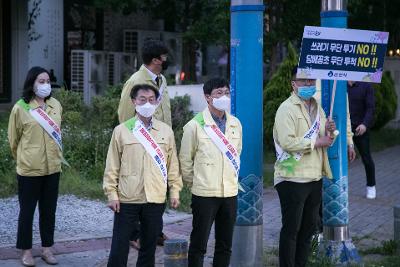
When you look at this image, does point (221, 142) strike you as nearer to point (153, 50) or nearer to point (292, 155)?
point (292, 155)

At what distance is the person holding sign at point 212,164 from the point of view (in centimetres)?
552

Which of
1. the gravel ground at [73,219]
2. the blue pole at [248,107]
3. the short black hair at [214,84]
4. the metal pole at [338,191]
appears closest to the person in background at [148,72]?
the blue pole at [248,107]

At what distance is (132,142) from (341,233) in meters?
2.40

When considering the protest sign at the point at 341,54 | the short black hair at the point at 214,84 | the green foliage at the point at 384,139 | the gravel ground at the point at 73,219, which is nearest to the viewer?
the short black hair at the point at 214,84

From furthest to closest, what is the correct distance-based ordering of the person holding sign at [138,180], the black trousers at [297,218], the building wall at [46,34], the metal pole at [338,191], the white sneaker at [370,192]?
the building wall at [46,34]
the white sneaker at [370,192]
the metal pole at [338,191]
the black trousers at [297,218]
the person holding sign at [138,180]

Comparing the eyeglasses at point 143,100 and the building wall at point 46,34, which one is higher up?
the building wall at point 46,34

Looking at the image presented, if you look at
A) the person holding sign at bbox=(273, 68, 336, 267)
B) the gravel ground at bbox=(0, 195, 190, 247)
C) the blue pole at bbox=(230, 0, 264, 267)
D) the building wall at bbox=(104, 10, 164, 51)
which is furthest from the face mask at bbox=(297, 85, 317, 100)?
the building wall at bbox=(104, 10, 164, 51)

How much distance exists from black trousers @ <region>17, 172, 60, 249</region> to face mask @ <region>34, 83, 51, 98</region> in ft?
2.42

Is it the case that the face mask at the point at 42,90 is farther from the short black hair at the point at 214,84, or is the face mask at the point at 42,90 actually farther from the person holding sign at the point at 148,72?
the short black hair at the point at 214,84

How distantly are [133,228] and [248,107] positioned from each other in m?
1.41

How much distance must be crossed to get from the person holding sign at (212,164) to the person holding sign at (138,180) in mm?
229

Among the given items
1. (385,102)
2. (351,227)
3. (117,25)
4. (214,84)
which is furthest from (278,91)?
(117,25)

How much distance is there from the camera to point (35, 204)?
257 inches

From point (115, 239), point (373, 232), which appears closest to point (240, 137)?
point (115, 239)
